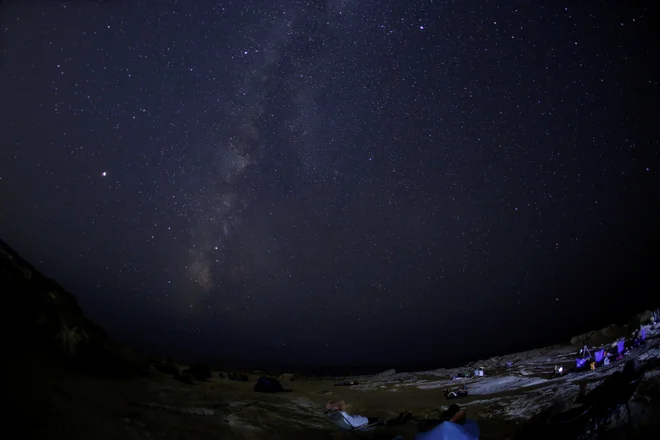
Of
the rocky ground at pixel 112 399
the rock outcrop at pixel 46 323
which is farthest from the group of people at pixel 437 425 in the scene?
the rock outcrop at pixel 46 323

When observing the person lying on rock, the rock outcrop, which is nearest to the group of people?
the person lying on rock

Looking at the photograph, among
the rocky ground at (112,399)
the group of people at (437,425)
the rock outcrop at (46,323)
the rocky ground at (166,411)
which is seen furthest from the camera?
the rock outcrop at (46,323)

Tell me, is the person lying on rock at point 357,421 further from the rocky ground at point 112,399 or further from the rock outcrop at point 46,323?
the rock outcrop at point 46,323

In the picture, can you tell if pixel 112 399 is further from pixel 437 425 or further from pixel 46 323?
pixel 437 425

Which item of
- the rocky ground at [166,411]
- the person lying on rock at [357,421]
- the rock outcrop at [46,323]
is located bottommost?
the person lying on rock at [357,421]

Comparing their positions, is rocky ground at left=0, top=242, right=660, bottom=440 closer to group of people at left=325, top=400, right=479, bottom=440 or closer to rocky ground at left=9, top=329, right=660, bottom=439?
rocky ground at left=9, top=329, right=660, bottom=439

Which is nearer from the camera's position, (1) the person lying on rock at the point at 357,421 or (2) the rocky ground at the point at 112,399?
(2) the rocky ground at the point at 112,399

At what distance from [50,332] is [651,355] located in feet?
48.5

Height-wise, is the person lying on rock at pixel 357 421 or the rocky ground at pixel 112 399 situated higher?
the rocky ground at pixel 112 399

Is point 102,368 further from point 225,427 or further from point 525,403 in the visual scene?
point 525,403

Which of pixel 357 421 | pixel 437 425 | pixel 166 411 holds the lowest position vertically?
pixel 357 421

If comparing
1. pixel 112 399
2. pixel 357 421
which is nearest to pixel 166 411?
pixel 112 399

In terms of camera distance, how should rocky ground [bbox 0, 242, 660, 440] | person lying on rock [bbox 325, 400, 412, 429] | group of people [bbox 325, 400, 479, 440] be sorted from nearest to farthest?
rocky ground [bbox 0, 242, 660, 440] < group of people [bbox 325, 400, 479, 440] < person lying on rock [bbox 325, 400, 412, 429]

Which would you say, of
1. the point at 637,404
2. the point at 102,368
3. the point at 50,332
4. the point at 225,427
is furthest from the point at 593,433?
the point at 50,332
